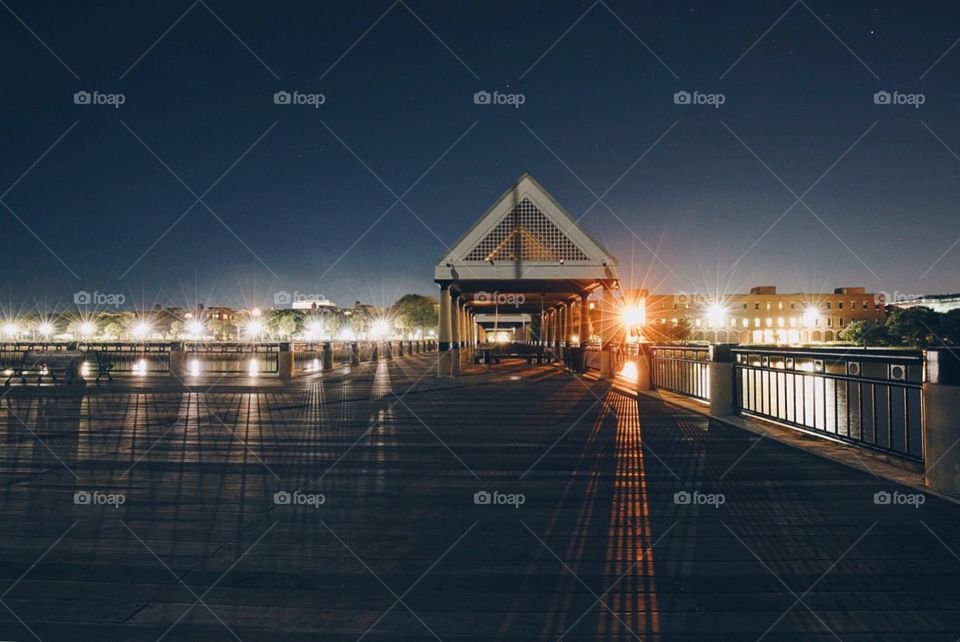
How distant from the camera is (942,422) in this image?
612cm

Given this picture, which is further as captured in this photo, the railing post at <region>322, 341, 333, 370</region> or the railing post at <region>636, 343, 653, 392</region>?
the railing post at <region>322, 341, 333, 370</region>

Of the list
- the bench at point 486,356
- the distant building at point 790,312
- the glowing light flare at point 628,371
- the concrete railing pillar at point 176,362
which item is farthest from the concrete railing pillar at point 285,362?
the distant building at point 790,312

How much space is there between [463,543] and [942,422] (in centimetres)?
483

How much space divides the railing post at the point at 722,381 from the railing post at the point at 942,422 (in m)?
5.85

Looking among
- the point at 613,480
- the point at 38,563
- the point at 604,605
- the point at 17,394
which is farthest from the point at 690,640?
the point at 17,394

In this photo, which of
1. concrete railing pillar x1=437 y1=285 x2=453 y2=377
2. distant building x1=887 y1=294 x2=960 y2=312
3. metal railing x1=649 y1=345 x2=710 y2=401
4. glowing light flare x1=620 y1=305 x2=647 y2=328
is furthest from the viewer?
distant building x1=887 y1=294 x2=960 y2=312

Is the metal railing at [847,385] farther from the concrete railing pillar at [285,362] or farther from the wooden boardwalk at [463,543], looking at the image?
the concrete railing pillar at [285,362]

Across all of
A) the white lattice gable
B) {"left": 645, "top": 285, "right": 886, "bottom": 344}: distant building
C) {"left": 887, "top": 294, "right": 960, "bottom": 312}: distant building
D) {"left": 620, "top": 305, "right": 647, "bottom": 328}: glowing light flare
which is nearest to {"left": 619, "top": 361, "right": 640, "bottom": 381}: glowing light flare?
{"left": 620, "top": 305, "right": 647, "bottom": 328}: glowing light flare

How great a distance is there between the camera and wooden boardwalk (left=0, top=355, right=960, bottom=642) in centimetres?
355

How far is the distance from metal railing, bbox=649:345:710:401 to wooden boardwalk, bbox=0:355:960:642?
6.20m

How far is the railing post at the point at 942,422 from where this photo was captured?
602 cm

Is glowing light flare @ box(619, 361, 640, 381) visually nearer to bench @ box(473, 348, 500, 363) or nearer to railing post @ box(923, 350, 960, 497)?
bench @ box(473, 348, 500, 363)

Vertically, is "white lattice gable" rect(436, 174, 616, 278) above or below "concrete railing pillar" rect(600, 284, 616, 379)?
above

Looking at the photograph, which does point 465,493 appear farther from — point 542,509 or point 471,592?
point 471,592
